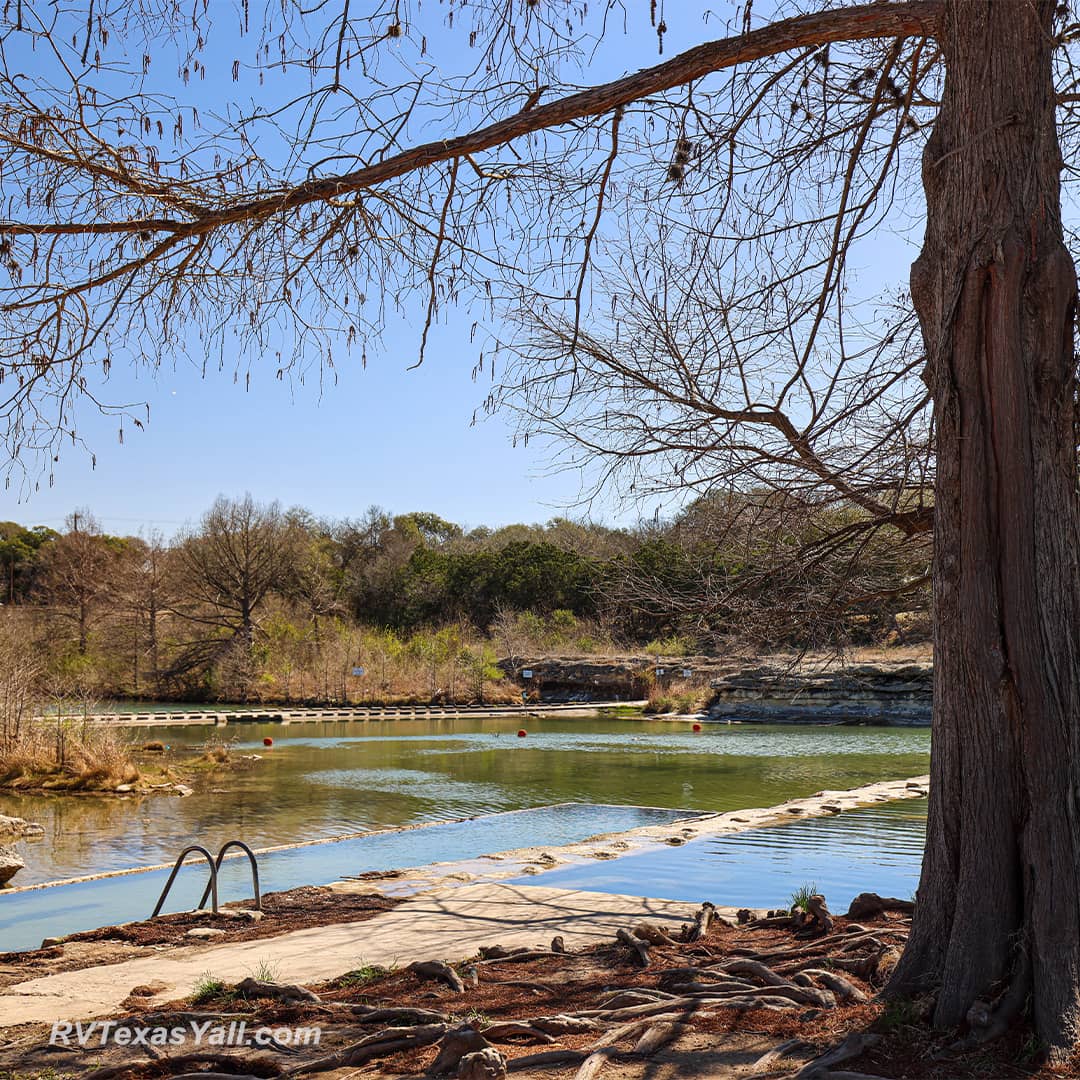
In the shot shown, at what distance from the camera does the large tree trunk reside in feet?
11.8

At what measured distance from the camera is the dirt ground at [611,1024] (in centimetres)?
339

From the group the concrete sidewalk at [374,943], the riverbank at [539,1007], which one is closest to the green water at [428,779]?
the concrete sidewalk at [374,943]

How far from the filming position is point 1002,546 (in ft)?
12.4

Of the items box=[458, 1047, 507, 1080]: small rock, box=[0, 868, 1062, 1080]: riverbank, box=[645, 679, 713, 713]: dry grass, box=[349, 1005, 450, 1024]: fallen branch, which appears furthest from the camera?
box=[645, 679, 713, 713]: dry grass

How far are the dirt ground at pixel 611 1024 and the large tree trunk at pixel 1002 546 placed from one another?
28cm

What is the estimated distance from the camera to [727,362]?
21.6 ft

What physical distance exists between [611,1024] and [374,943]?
2775 mm

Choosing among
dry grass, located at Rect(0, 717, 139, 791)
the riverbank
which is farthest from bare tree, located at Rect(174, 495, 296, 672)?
the riverbank

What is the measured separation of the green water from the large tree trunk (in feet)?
30.3

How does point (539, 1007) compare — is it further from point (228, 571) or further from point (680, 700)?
point (228, 571)

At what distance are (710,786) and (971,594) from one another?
13.8 metres

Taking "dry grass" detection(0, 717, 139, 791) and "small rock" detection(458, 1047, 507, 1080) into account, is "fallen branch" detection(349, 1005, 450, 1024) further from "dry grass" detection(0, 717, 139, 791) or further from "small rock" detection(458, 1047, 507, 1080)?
"dry grass" detection(0, 717, 139, 791)

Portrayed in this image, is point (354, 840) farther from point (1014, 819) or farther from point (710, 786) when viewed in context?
point (1014, 819)

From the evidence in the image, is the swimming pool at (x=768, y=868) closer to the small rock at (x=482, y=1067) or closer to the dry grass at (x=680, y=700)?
the small rock at (x=482, y=1067)
